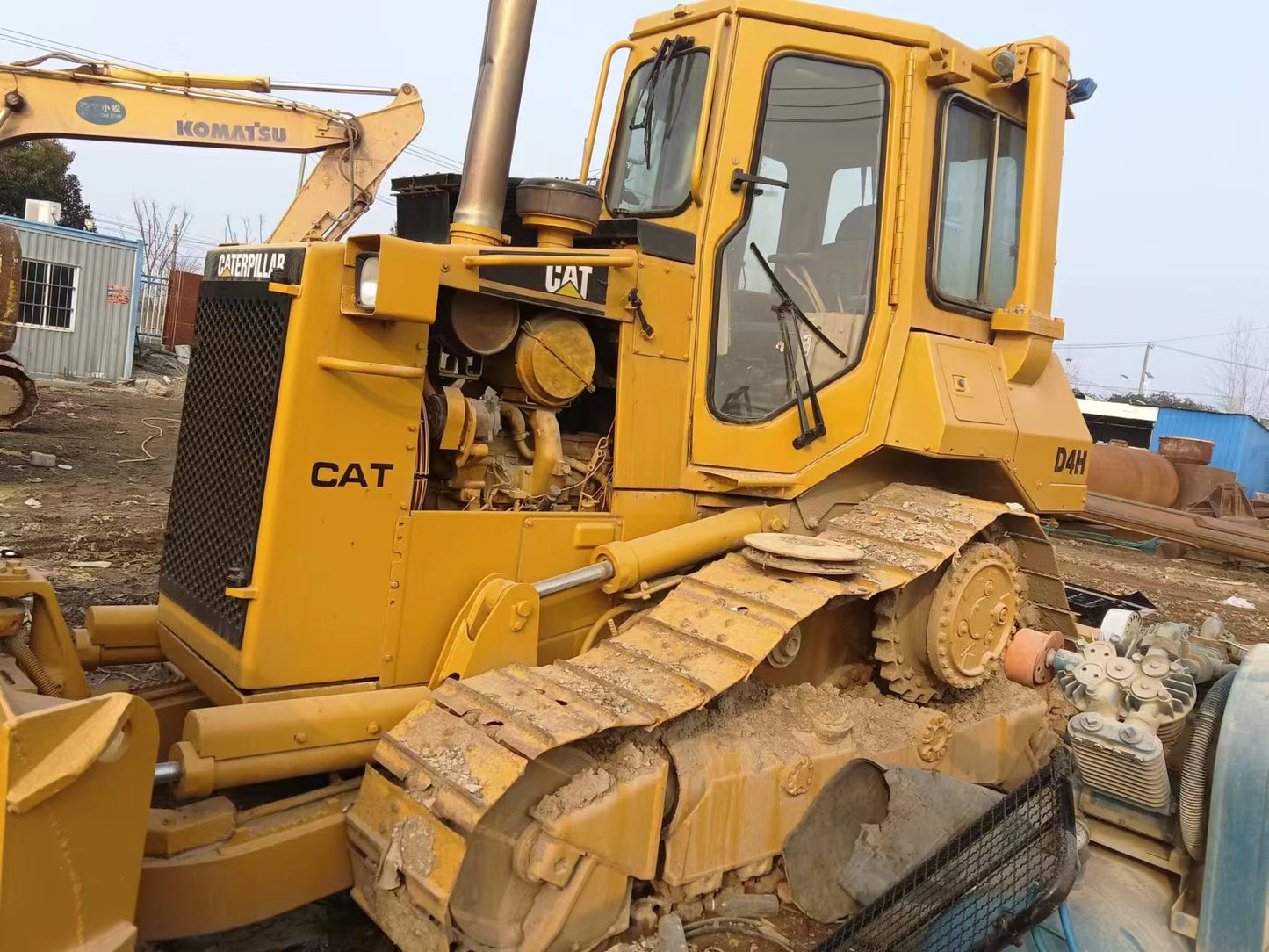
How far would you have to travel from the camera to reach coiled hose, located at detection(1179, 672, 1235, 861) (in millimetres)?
2715

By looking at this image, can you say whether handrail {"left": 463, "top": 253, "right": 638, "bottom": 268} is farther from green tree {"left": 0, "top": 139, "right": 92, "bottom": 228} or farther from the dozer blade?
green tree {"left": 0, "top": 139, "right": 92, "bottom": 228}

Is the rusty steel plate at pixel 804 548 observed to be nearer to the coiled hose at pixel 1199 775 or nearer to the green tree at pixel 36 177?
the coiled hose at pixel 1199 775

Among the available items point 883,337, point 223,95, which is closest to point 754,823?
point 883,337

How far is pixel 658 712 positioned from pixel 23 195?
29556mm

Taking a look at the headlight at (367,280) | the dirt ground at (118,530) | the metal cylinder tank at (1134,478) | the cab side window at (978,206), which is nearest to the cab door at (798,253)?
the cab side window at (978,206)

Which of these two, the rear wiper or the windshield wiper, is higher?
the windshield wiper

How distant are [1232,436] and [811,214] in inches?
911

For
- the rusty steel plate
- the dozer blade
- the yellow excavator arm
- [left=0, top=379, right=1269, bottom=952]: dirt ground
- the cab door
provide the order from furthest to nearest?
the yellow excavator arm
the cab door
the rusty steel plate
[left=0, top=379, right=1269, bottom=952]: dirt ground
the dozer blade

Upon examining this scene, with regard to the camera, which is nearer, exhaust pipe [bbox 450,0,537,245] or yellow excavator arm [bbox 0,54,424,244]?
exhaust pipe [bbox 450,0,537,245]

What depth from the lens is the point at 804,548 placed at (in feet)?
11.1

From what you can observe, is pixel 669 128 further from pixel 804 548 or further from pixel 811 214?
pixel 804 548

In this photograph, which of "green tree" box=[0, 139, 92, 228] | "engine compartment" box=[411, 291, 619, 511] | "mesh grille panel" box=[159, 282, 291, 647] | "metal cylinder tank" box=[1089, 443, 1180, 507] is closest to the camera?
"mesh grille panel" box=[159, 282, 291, 647]

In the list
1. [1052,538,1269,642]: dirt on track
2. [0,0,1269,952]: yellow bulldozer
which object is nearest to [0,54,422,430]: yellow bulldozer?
[0,0,1269,952]: yellow bulldozer

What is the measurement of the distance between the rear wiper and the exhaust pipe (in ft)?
3.40
